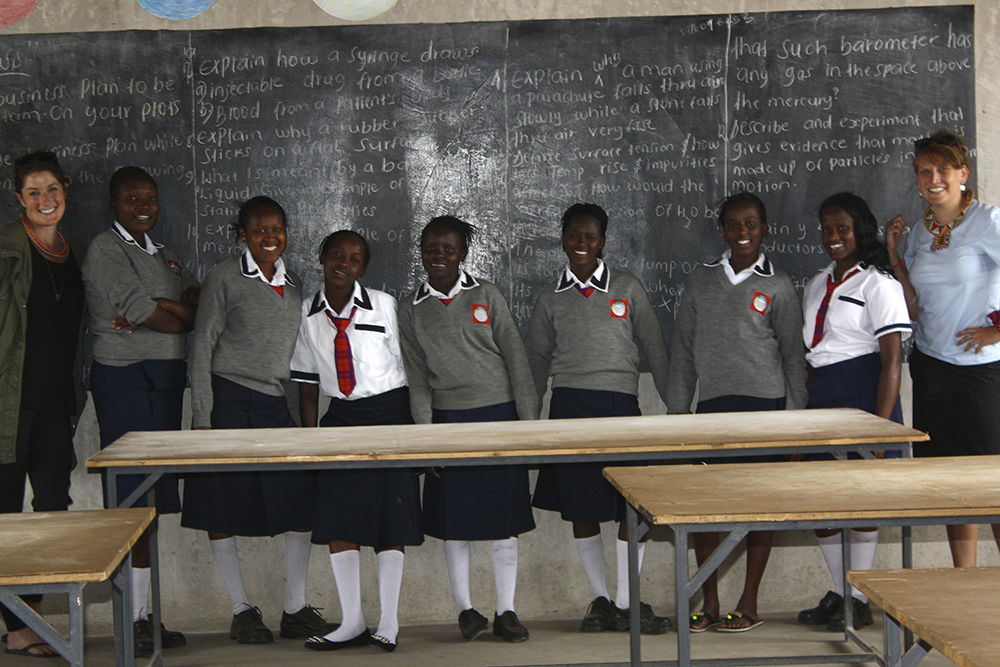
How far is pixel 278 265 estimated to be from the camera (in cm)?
349

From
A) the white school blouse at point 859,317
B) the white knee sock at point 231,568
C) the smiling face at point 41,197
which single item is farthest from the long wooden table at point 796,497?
the smiling face at point 41,197

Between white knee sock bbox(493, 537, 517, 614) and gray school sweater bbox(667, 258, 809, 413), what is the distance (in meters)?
0.85

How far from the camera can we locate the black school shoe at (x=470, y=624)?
3486 millimetres

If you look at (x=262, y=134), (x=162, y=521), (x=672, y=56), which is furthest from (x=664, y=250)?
(x=162, y=521)

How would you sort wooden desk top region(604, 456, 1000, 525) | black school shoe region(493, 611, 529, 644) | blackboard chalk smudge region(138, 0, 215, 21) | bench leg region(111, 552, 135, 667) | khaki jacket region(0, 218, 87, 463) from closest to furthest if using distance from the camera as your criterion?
wooden desk top region(604, 456, 1000, 525) → bench leg region(111, 552, 135, 667) → khaki jacket region(0, 218, 87, 463) → black school shoe region(493, 611, 529, 644) → blackboard chalk smudge region(138, 0, 215, 21)

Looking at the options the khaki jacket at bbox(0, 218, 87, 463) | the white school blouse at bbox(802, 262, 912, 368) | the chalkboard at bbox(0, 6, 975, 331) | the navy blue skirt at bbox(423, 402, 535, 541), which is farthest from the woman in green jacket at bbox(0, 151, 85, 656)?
the white school blouse at bbox(802, 262, 912, 368)

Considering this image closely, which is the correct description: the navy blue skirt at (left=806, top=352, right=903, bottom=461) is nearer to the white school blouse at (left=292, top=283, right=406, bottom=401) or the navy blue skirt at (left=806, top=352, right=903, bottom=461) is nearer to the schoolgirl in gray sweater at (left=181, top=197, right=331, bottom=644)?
the white school blouse at (left=292, top=283, right=406, bottom=401)

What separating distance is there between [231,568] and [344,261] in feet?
4.23

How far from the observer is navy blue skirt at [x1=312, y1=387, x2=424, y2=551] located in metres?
3.32

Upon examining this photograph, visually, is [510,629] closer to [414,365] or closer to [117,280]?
[414,365]

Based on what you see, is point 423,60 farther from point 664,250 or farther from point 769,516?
point 769,516

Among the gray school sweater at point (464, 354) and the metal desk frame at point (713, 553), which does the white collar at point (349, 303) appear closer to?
the gray school sweater at point (464, 354)

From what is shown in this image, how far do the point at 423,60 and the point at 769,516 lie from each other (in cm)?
267

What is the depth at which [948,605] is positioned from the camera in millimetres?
1395
